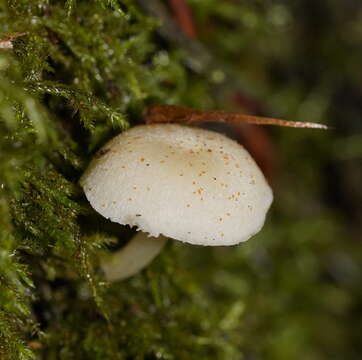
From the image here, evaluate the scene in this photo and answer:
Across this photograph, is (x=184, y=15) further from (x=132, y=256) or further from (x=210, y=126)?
(x=132, y=256)

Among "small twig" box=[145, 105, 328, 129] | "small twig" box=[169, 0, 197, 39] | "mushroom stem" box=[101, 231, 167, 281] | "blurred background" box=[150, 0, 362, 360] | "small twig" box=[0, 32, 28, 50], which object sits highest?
"small twig" box=[0, 32, 28, 50]

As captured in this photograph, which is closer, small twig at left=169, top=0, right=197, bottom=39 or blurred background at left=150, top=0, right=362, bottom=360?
small twig at left=169, top=0, right=197, bottom=39

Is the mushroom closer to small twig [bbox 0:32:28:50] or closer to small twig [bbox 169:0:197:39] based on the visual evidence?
small twig [bbox 0:32:28:50]

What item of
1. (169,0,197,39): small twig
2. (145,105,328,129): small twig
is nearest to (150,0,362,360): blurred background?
(169,0,197,39): small twig

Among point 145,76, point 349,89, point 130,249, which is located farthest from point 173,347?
point 349,89

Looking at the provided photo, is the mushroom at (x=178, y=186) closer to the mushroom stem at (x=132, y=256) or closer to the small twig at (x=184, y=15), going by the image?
the mushroom stem at (x=132, y=256)

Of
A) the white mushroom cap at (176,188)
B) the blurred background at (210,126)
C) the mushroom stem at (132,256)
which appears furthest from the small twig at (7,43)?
the mushroom stem at (132,256)

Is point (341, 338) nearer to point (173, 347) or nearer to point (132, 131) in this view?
point (173, 347)
